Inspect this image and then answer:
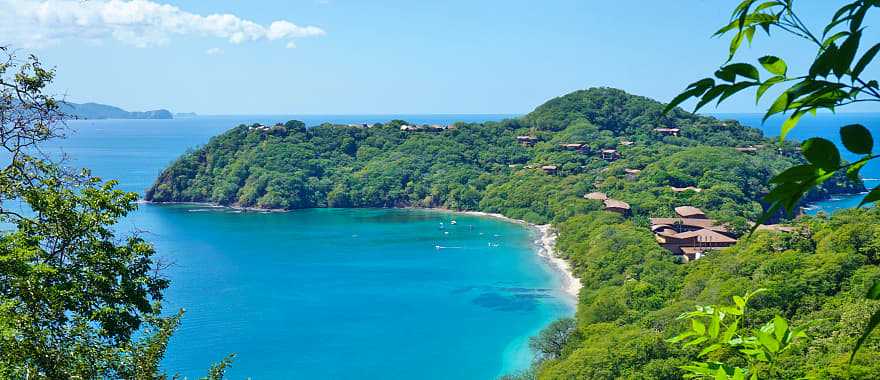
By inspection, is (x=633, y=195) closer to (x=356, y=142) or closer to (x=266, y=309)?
(x=266, y=309)

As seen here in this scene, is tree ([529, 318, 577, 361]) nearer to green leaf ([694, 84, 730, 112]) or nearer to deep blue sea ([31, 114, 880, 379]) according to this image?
deep blue sea ([31, 114, 880, 379])

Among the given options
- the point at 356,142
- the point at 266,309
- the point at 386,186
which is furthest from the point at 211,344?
the point at 356,142

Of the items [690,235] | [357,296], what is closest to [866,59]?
[357,296]

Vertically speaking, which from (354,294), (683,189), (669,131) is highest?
(669,131)

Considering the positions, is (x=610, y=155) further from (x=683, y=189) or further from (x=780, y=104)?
(x=780, y=104)

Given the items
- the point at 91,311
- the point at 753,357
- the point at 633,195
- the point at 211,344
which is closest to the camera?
the point at 753,357

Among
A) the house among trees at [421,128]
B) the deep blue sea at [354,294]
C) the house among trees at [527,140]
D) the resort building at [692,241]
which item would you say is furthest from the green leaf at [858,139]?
the house among trees at [421,128]

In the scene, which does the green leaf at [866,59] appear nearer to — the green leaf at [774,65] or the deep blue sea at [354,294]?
the green leaf at [774,65]
